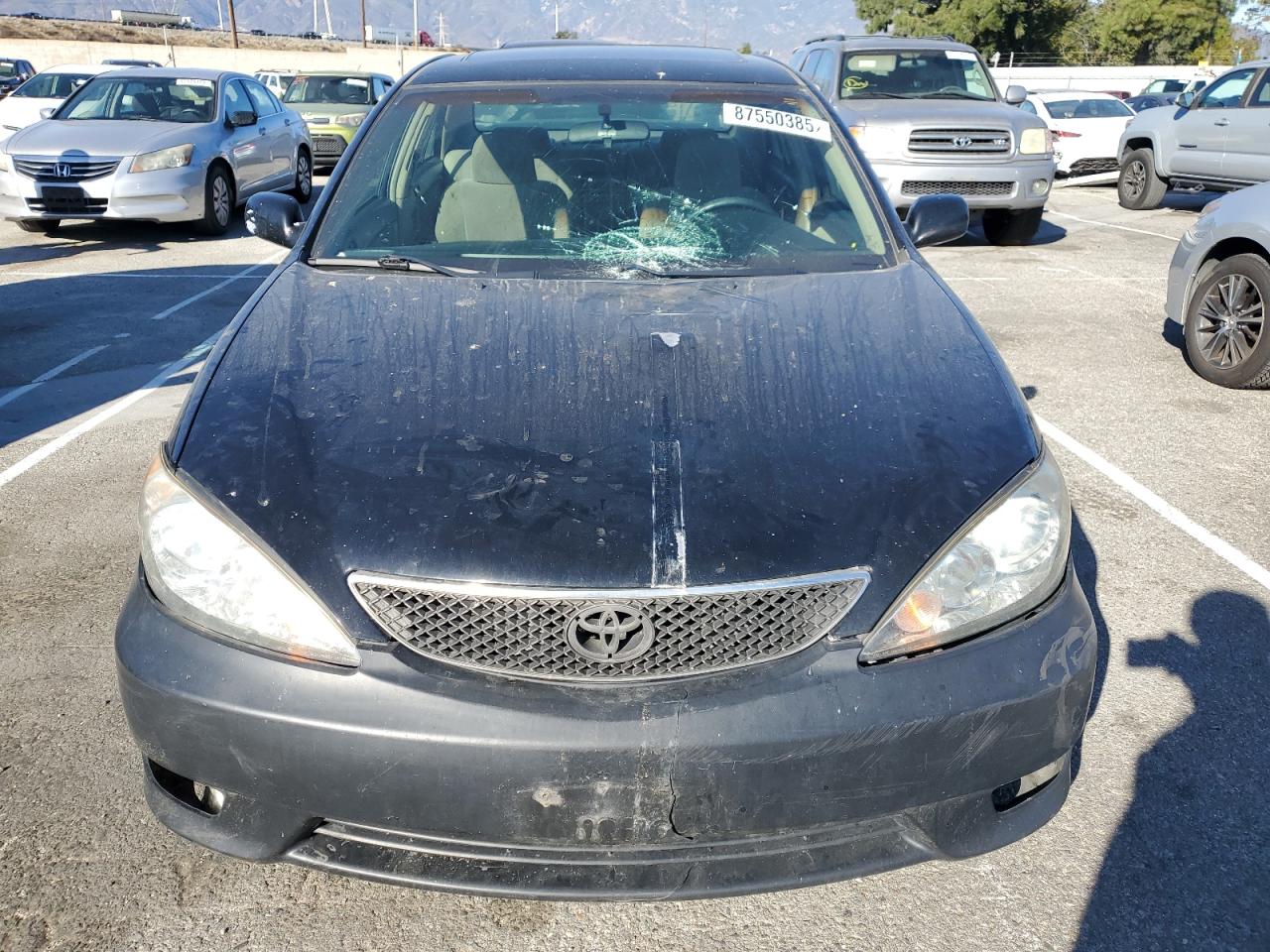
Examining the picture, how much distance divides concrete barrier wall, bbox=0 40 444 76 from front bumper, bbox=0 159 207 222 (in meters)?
37.8

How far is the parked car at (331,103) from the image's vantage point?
55.0 feet

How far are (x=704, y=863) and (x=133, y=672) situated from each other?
1.12 meters

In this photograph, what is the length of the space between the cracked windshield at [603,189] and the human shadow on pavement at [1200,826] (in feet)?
5.13

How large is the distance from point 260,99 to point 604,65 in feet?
34.7

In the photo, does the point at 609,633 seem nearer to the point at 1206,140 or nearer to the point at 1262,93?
the point at 1262,93

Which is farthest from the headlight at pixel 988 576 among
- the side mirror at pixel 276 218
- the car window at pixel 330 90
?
the car window at pixel 330 90

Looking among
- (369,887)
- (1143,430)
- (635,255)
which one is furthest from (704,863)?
(1143,430)

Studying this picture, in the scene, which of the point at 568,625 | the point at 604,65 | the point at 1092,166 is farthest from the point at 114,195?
the point at 1092,166

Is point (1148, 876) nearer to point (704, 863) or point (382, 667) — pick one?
point (704, 863)

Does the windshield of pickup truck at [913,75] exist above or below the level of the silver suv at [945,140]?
above

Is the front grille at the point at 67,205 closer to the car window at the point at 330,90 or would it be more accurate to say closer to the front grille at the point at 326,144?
the front grille at the point at 326,144

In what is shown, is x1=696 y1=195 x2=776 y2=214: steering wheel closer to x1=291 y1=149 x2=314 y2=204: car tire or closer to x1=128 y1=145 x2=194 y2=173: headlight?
x1=128 y1=145 x2=194 y2=173: headlight

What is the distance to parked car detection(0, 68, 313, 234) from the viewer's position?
10.3 meters

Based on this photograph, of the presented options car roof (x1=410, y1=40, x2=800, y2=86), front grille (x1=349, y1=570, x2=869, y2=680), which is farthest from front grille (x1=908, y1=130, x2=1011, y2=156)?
front grille (x1=349, y1=570, x2=869, y2=680)
